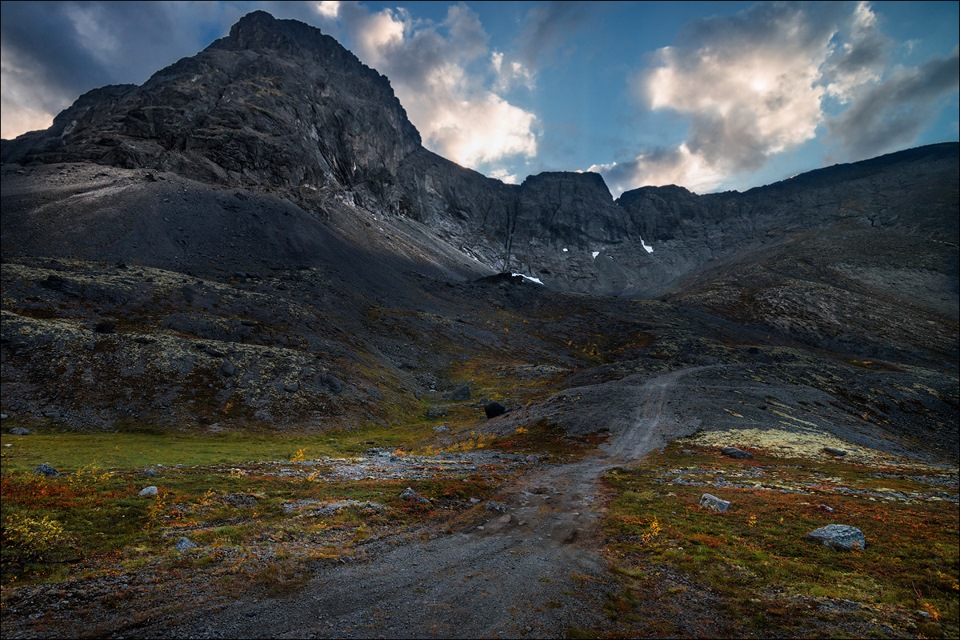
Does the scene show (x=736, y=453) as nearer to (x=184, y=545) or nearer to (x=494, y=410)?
(x=494, y=410)

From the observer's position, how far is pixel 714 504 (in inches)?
789

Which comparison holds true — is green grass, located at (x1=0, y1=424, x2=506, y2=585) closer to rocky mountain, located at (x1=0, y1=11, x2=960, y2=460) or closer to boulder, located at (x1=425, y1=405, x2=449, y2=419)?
rocky mountain, located at (x1=0, y1=11, x2=960, y2=460)

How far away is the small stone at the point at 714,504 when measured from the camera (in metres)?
19.7

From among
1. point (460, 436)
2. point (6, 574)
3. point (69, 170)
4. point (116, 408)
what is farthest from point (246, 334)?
point (69, 170)

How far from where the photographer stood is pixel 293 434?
1660 inches

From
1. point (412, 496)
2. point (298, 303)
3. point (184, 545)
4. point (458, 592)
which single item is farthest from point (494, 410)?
point (298, 303)

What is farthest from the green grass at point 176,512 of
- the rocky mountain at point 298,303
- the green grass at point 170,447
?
the rocky mountain at point 298,303

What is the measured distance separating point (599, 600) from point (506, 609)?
256 cm

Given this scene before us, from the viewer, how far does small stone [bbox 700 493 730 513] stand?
774 inches

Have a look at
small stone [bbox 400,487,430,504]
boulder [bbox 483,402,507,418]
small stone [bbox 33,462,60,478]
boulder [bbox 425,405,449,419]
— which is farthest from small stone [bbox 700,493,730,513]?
boulder [bbox 425,405,449,419]

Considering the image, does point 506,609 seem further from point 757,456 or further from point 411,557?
point 757,456

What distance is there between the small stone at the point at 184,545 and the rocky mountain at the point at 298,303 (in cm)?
3255

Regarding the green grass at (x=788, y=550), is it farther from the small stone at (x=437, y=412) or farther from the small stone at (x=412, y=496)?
the small stone at (x=437, y=412)

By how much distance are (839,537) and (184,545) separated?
73.7 feet
